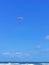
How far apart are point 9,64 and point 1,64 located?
0.62 ft

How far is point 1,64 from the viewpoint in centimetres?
344

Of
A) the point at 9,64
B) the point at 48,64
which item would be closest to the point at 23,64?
the point at 9,64

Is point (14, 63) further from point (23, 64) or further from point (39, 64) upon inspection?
point (39, 64)

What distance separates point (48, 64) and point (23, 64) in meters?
0.60

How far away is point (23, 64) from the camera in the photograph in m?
3.47

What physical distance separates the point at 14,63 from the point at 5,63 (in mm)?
219

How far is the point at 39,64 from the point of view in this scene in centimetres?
339

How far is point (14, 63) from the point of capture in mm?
3516

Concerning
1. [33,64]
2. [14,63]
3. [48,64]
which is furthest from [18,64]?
[48,64]

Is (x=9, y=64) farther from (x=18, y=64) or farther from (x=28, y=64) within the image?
(x=28, y=64)

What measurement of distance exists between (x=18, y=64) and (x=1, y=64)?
0.41 m

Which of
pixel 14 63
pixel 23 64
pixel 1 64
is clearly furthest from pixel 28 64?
pixel 1 64

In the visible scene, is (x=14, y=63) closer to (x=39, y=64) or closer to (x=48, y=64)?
(x=39, y=64)

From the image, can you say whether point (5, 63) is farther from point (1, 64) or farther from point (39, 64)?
point (39, 64)
